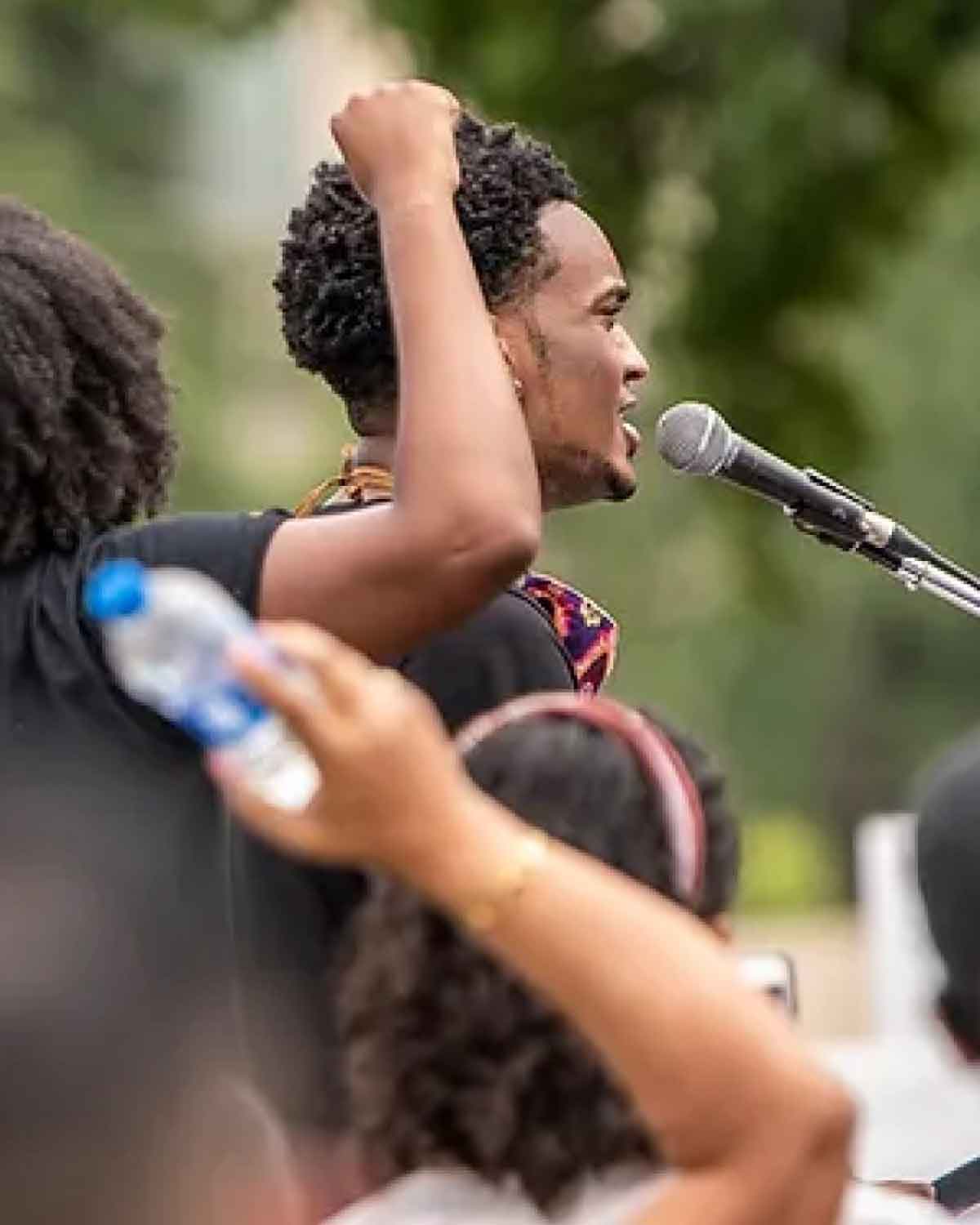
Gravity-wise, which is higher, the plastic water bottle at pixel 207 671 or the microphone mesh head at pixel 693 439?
the microphone mesh head at pixel 693 439

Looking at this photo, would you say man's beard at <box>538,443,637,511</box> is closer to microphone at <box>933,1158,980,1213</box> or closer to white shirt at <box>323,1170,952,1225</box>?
microphone at <box>933,1158,980,1213</box>

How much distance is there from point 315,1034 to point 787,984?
1071 mm

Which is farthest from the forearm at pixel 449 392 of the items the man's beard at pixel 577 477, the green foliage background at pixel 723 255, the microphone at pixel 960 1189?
the green foliage background at pixel 723 255

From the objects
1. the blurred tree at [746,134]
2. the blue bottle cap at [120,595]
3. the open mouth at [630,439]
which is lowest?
the blue bottle cap at [120,595]

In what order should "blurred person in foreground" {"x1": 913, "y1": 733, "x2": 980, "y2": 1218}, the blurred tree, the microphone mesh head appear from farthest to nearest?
the blurred tree
the microphone mesh head
"blurred person in foreground" {"x1": 913, "y1": 733, "x2": 980, "y2": 1218}

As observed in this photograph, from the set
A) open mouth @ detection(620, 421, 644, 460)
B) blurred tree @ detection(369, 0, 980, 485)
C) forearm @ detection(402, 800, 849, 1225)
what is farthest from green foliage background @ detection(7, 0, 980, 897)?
forearm @ detection(402, 800, 849, 1225)

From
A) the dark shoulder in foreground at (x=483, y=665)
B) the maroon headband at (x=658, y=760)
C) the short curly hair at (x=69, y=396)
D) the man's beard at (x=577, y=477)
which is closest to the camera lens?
the maroon headband at (x=658, y=760)

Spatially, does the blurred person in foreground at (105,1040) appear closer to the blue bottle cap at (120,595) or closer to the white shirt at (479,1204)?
the white shirt at (479,1204)

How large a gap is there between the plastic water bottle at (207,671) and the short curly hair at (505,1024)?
24 cm

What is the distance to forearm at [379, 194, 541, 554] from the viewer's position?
267cm

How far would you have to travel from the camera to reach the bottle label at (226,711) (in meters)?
2.07

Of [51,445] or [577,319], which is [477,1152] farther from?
[577,319]

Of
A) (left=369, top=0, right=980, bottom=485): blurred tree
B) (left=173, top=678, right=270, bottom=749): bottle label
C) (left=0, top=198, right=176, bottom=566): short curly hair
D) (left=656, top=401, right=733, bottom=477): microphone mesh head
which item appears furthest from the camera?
(left=369, top=0, right=980, bottom=485): blurred tree

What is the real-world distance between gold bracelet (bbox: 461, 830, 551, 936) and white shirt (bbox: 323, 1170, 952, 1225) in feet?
0.77
